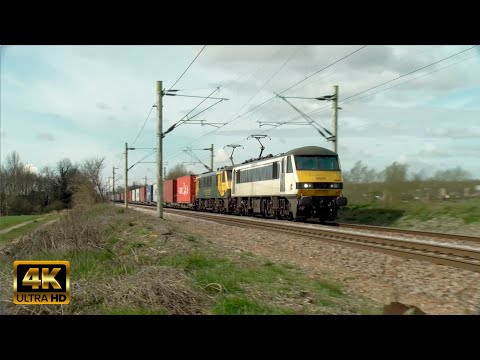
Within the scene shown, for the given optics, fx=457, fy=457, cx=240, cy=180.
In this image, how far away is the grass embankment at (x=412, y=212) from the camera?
781 inches

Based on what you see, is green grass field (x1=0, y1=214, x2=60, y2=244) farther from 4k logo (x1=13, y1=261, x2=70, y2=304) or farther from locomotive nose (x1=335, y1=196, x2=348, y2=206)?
locomotive nose (x1=335, y1=196, x2=348, y2=206)

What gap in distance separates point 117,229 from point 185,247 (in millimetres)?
4173

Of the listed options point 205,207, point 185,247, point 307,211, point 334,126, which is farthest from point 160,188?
point 205,207

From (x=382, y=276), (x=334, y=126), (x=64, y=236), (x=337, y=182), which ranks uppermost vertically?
(x=334, y=126)

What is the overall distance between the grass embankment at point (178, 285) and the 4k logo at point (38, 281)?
96cm

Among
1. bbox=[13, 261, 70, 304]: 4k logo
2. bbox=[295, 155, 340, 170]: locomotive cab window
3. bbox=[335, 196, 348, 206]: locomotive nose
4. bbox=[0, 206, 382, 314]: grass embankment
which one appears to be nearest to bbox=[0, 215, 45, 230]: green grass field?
bbox=[0, 206, 382, 314]: grass embankment

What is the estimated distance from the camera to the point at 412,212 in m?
22.4

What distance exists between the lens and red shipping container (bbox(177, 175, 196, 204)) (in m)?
43.1

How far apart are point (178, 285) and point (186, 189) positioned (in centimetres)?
3974

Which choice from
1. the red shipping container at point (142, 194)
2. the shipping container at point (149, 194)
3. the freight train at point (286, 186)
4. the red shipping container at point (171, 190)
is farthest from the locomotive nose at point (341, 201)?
the red shipping container at point (142, 194)

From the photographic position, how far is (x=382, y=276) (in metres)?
9.00

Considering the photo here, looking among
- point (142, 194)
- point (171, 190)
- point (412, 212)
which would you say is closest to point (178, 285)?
point (412, 212)

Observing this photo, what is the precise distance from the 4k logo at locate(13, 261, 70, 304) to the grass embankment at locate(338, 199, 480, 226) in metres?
18.1

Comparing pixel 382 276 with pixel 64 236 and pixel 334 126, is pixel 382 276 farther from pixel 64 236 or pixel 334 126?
pixel 334 126
